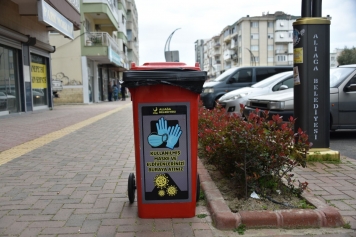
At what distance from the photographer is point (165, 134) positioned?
3227 millimetres

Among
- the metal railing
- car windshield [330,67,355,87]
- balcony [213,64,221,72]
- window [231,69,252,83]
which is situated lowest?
car windshield [330,67,355,87]

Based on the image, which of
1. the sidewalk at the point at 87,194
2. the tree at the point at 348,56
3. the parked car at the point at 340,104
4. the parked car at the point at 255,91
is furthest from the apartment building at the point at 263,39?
the sidewalk at the point at 87,194

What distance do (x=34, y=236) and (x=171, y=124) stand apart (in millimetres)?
1541

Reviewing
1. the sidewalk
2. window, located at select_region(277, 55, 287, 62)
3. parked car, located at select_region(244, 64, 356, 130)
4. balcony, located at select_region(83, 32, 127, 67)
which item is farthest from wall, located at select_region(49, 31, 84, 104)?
window, located at select_region(277, 55, 287, 62)

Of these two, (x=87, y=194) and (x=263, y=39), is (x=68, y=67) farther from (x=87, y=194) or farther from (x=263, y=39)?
(x=263, y=39)

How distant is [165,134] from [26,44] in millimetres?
13763

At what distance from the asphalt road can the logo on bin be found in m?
4.11

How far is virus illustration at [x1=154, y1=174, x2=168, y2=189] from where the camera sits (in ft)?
10.9

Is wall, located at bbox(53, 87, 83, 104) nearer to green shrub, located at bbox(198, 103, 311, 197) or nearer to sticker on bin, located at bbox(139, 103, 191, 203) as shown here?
green shrub, located at bbox(198, 103, 311, 197)

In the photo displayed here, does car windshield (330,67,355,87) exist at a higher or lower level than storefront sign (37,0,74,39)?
lower

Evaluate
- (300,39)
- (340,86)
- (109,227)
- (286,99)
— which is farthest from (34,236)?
(340,86)

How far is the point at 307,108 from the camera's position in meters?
5.24

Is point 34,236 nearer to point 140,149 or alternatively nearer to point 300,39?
point 140,149

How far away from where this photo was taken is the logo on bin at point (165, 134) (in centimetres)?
320
